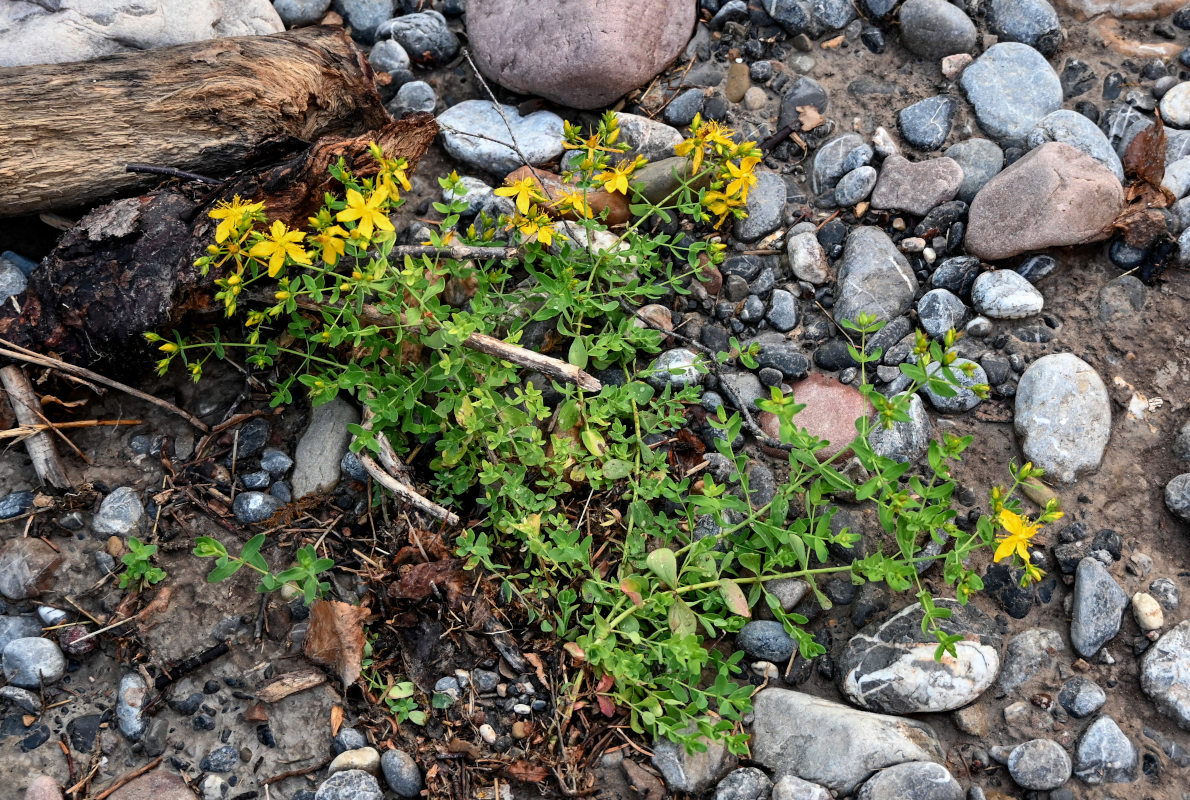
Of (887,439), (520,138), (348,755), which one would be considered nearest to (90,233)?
(520,138)

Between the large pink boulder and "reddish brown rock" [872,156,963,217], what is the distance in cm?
118

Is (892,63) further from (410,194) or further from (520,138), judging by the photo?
(410,194)

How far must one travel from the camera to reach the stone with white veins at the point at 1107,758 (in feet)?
9.12

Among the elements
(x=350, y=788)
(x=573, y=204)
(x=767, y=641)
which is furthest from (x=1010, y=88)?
(x=350, y=788)

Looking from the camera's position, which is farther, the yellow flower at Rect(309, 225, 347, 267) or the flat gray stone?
the flat gray stone

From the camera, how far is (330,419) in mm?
3471

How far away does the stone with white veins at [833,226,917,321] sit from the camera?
3605 millimetres

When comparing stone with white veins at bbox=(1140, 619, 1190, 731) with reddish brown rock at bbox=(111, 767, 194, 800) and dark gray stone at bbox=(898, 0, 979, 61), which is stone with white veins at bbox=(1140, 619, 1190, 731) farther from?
reddish brown rock at bbox=(111, 767, 194, 800)

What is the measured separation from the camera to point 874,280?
3.64 metres

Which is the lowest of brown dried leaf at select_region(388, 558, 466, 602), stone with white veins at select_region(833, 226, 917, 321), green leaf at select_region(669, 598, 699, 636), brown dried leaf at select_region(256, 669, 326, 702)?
brown dried leaf at select_region(256, 669, 326, 702)

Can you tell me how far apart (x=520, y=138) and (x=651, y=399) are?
58.7 inches

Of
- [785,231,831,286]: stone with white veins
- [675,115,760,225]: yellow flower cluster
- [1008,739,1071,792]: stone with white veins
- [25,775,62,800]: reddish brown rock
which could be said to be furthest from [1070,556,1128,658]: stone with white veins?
[25,775,62,800]: reddish brown rock

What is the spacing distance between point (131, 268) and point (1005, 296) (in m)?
3.34

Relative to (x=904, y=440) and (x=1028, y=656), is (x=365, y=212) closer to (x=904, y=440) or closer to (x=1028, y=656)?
(x=904, y=440)
